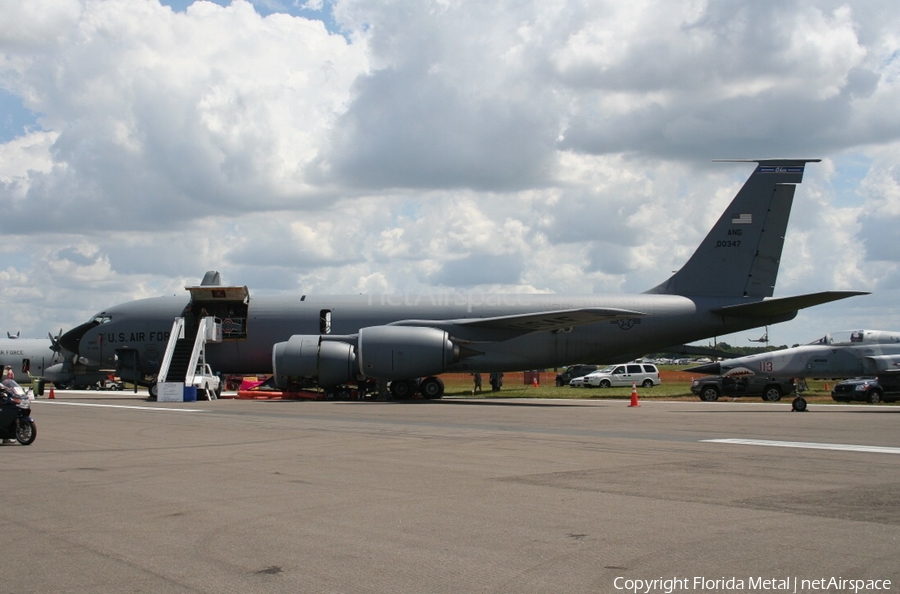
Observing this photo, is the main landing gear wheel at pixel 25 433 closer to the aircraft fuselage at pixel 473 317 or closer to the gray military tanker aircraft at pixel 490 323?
the gray military tanker aircraft at pixel 490 323

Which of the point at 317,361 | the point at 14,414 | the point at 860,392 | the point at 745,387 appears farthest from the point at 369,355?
the point at 860,392

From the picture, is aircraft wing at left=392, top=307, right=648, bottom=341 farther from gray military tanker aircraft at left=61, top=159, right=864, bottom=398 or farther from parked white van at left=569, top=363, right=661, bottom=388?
parked white van at left=569, top=363, right=661, bottom=388

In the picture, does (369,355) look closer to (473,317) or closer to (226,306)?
(473,317)

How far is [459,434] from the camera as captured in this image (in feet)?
52.9

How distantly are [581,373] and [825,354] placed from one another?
35.9 meters

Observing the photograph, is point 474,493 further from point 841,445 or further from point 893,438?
point 893,438

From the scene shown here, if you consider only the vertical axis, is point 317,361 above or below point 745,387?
above

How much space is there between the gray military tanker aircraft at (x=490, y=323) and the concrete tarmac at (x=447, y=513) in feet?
49.3

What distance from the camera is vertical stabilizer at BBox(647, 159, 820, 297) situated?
3183 centimetres

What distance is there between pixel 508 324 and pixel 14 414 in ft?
63.2

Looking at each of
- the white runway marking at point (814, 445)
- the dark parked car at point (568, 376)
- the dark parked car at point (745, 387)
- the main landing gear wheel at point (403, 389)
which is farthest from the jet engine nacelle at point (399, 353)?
the dark parked car at point (568, 376)

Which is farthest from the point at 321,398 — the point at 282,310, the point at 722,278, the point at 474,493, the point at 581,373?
the point at 581,373

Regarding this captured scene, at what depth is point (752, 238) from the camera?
3222 centimetres

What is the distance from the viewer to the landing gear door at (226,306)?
33.9m
